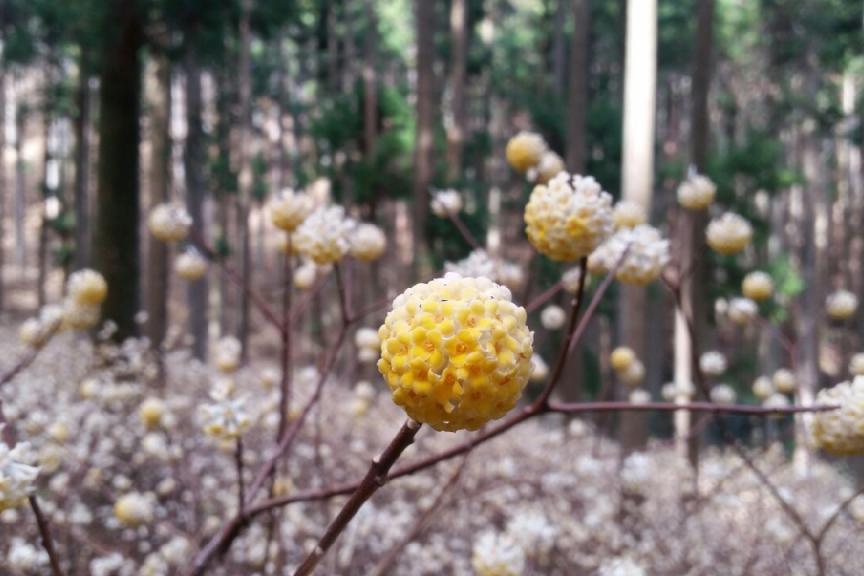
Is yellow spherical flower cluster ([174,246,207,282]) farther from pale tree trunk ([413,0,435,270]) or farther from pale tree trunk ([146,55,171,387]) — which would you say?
pale tree trunk ([413,0,435,270])

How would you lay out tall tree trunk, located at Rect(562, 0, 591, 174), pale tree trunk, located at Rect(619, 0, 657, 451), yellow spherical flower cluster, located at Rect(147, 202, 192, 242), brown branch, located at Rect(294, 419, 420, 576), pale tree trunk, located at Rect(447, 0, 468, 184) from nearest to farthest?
brown branch, located at Rect(294, 419, 420, 576), yellow spherical flower cluster, located at Rect(147, 202, 192, 242), pale tree trunk, located at Rect(619, 0, 657, 451), tall tree trunk, located at Rect(562, 0, 591, 174), pale tree trunk, located at Rect(447, 0, 468, 184)

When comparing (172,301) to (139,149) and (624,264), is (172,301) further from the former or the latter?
(624,264)

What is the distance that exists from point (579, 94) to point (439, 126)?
241 centimetres

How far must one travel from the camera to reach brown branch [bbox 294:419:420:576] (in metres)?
0.71

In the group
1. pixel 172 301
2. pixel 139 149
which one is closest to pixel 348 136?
pixel 139 149

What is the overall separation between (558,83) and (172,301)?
15667 mm

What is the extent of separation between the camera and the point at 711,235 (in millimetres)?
2109

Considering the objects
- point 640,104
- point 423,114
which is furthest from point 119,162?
point 640,104

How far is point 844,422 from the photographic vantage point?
4.21 feet

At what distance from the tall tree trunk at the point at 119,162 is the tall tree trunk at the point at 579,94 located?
15.8ft

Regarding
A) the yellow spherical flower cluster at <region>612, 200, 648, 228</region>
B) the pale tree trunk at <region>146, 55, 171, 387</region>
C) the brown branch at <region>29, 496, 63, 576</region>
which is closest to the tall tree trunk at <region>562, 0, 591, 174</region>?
the pale tree trunk at <region>146, 55, 171, 387</region>

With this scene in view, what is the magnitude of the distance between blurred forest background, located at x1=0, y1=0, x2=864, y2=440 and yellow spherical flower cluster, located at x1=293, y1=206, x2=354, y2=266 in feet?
1.61

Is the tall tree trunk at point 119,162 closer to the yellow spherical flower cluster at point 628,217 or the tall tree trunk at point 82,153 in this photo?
the tall tree trunk at point 82,153

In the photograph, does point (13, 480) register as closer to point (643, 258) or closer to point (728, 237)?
point (643, 258)
